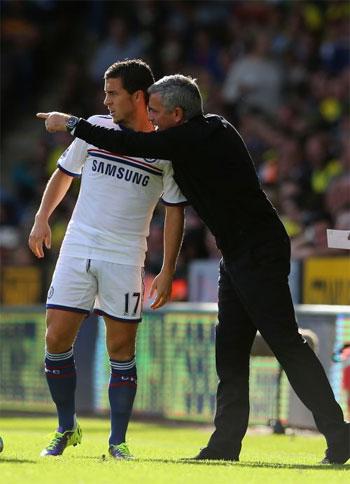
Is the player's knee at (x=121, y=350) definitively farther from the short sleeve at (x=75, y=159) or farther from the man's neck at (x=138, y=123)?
the man's neck at (x=138, y=123)

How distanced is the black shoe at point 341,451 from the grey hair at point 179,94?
197cm

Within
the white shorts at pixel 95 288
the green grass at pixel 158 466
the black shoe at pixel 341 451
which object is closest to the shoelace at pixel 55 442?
the green grass at pixel 158 466

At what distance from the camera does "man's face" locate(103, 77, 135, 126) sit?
8078 millimetres

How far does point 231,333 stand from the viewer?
8.20m

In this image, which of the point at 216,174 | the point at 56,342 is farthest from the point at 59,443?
the point at 216,174

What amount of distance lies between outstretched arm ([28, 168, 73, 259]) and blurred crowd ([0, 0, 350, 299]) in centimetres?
581

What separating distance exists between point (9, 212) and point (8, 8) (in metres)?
4.57

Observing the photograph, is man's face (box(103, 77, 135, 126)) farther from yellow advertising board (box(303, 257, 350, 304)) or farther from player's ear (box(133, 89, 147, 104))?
yellow advertising board (box(303, 257, 350, 304))

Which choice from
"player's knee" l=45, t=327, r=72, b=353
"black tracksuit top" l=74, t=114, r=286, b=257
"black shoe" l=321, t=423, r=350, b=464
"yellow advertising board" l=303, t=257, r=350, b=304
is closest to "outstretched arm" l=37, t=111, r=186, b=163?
"black tracksuit top" l=74, t=114, r=286, b=257

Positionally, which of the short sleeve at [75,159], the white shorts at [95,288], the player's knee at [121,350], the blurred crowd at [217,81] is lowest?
the player's knee at [121,350]

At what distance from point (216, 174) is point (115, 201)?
63 centimetres

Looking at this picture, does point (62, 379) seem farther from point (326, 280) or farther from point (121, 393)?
point (326, 280)

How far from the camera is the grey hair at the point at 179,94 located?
308 inches

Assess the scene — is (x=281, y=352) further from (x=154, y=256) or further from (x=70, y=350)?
(x=154, y=256)
